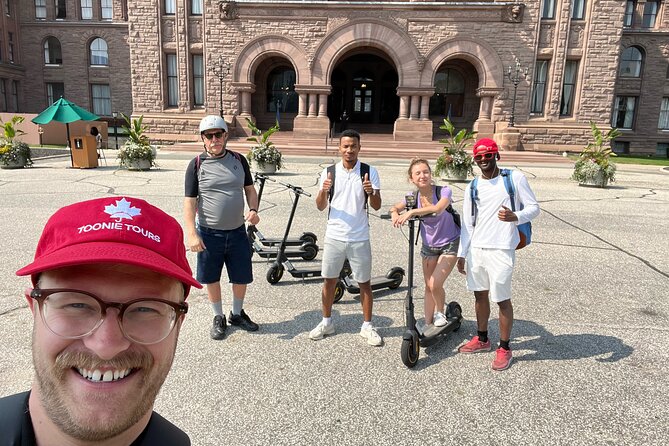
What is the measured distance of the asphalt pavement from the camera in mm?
2859

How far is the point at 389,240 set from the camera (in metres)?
7.74

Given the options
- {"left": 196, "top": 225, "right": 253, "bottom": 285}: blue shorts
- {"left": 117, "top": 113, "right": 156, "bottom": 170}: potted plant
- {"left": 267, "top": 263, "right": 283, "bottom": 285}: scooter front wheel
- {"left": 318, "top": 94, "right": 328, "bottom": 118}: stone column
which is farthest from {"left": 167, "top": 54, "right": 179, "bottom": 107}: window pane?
{"left": 196, "top": 225, "right": 253, "bottom": 285}: blue shorts

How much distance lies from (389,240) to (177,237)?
6.66 meters

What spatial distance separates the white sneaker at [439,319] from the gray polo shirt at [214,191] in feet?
6.81

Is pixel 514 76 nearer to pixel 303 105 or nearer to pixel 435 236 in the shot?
pixel 303 105

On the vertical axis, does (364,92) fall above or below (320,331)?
above

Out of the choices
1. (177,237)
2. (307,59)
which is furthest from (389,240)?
(307,59)

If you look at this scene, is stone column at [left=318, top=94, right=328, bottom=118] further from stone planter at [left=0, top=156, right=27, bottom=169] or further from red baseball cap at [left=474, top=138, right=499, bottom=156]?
red baseball cap at [left=474, top=138, right=499, bottom=156]

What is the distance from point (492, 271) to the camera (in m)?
3.68

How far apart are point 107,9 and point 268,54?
68.0ft

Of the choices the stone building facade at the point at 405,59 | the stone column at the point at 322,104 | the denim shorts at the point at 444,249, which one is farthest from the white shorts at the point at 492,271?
the stone column at the point at 322,104

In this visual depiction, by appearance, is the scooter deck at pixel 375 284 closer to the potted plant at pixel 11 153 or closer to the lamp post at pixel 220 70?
the potted plant at pixel 11 153

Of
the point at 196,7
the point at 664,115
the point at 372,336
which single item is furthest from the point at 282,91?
the point at 664,115

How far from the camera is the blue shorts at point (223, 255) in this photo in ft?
13.5
